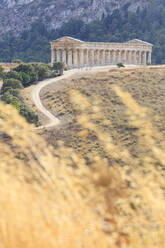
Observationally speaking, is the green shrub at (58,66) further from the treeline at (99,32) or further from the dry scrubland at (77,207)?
the dry scrubland at (77,207)

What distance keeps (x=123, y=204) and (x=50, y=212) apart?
970 millimetres

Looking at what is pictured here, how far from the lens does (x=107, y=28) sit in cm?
15438

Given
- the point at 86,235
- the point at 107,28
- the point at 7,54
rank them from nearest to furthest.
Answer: the point at 86,235, the point at 7,54, the point at 107,28

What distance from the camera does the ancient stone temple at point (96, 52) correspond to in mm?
90625

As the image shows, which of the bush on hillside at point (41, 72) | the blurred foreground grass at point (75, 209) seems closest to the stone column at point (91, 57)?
the bush on hillside at point (41, 72)

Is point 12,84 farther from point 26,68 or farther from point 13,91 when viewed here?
point 26,68

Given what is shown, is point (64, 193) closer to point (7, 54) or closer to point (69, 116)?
point (69, 116)

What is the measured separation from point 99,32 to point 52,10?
40.1m

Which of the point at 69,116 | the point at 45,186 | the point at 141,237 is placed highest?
the point at 45,186

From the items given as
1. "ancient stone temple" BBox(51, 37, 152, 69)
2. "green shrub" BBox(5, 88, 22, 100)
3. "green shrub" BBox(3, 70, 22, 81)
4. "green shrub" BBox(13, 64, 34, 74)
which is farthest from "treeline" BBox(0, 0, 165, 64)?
"green shrub" BBox(5, 88, 22, 100)

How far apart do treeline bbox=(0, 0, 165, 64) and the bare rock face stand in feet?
17.5

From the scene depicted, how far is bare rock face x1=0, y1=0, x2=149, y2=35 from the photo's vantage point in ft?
560

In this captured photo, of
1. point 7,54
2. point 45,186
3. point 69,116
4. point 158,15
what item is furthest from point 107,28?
point 45,186

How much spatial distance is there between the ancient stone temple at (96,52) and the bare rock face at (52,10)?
230 feet
